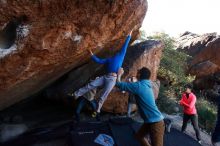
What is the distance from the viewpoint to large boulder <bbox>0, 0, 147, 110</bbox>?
6.40 metres

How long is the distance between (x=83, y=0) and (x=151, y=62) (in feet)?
17.8

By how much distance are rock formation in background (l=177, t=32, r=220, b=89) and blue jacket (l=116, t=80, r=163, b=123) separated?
1646 centimetres

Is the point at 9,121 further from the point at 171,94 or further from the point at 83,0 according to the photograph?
the point at 171,94

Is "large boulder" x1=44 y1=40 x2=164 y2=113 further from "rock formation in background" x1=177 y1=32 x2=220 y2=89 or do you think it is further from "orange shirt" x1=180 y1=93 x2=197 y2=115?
"rock formation in background" x1=177 y1=32 x2=220 y2=89

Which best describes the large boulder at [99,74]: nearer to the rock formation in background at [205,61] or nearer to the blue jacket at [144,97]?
the blue jacket at [144,97]

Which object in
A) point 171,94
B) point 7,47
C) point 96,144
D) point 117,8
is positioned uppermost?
point 117,8

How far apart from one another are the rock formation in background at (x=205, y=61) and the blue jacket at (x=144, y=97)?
1646 cm

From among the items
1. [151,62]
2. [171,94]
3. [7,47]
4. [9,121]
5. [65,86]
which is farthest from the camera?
[171,94]

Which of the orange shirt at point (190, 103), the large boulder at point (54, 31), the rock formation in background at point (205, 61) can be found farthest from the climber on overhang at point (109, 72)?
the rock formation in background at point (205, 61)

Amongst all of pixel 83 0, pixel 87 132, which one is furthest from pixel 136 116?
pixel 83 0

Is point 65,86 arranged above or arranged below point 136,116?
above

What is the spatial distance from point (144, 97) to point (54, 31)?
7.27ft

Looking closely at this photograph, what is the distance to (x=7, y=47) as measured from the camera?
6.58 meters

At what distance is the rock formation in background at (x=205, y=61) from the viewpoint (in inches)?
883
